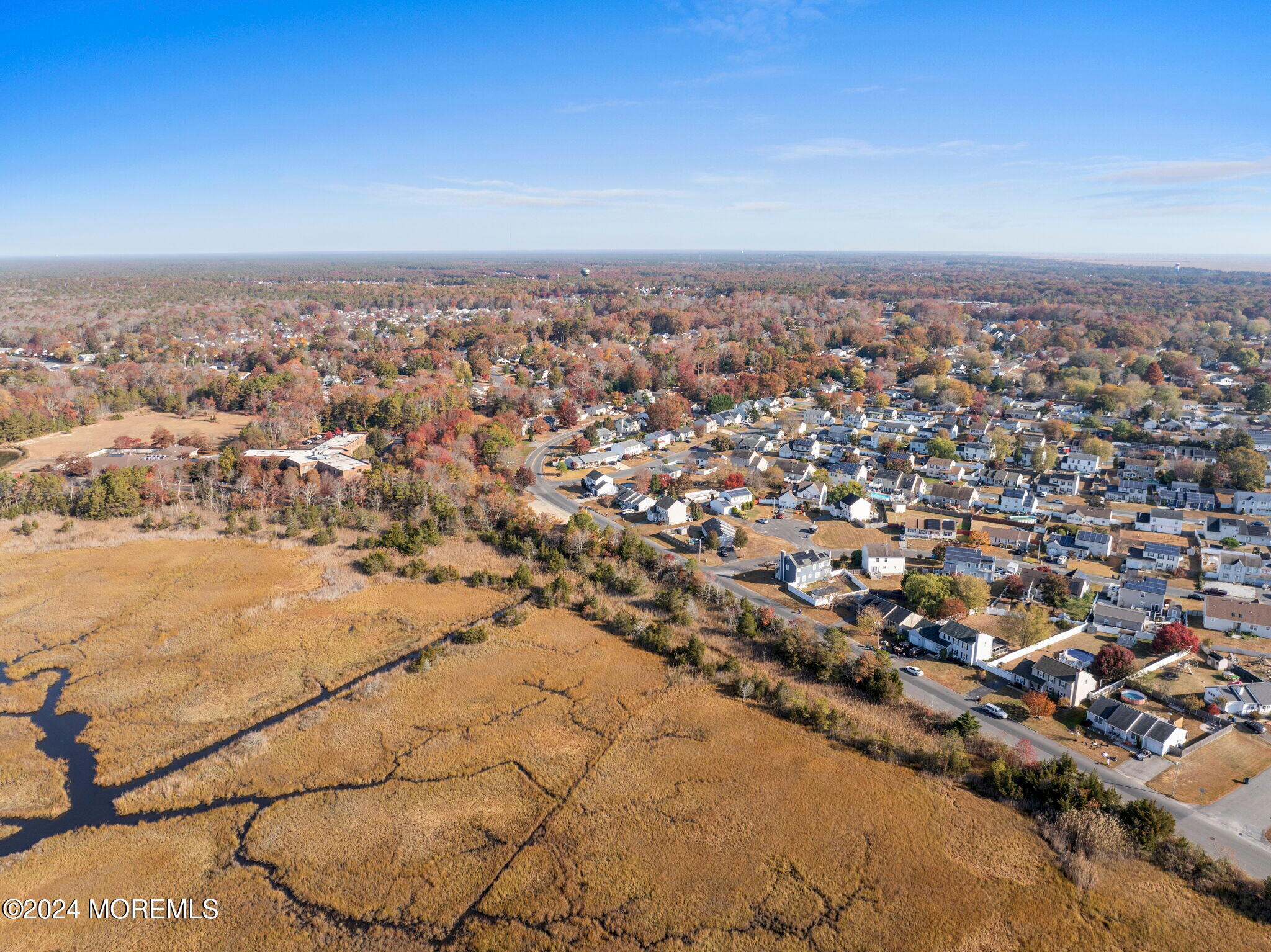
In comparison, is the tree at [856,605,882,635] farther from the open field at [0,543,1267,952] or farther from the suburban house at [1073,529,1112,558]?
the suburban house at [1073,529,1112,558]

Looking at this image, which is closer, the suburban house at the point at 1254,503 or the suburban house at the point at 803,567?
the suburban house at the point at 803,567

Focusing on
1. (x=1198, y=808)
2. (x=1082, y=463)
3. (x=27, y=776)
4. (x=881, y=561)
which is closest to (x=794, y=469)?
(x=881, y=561)

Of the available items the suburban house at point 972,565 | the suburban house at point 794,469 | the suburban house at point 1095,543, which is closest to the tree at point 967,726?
the suburban house at point 972,565

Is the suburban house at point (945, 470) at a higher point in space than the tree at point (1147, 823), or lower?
higher

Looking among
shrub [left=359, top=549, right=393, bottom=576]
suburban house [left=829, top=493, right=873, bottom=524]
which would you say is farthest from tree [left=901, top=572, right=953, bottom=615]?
shrub [left=359, top=549, right=393, bottom=576]

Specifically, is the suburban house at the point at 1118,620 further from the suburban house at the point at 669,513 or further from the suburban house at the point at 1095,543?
the suburban house at the point at 669,513

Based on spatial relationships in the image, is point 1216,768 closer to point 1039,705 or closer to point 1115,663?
point 1115,663
